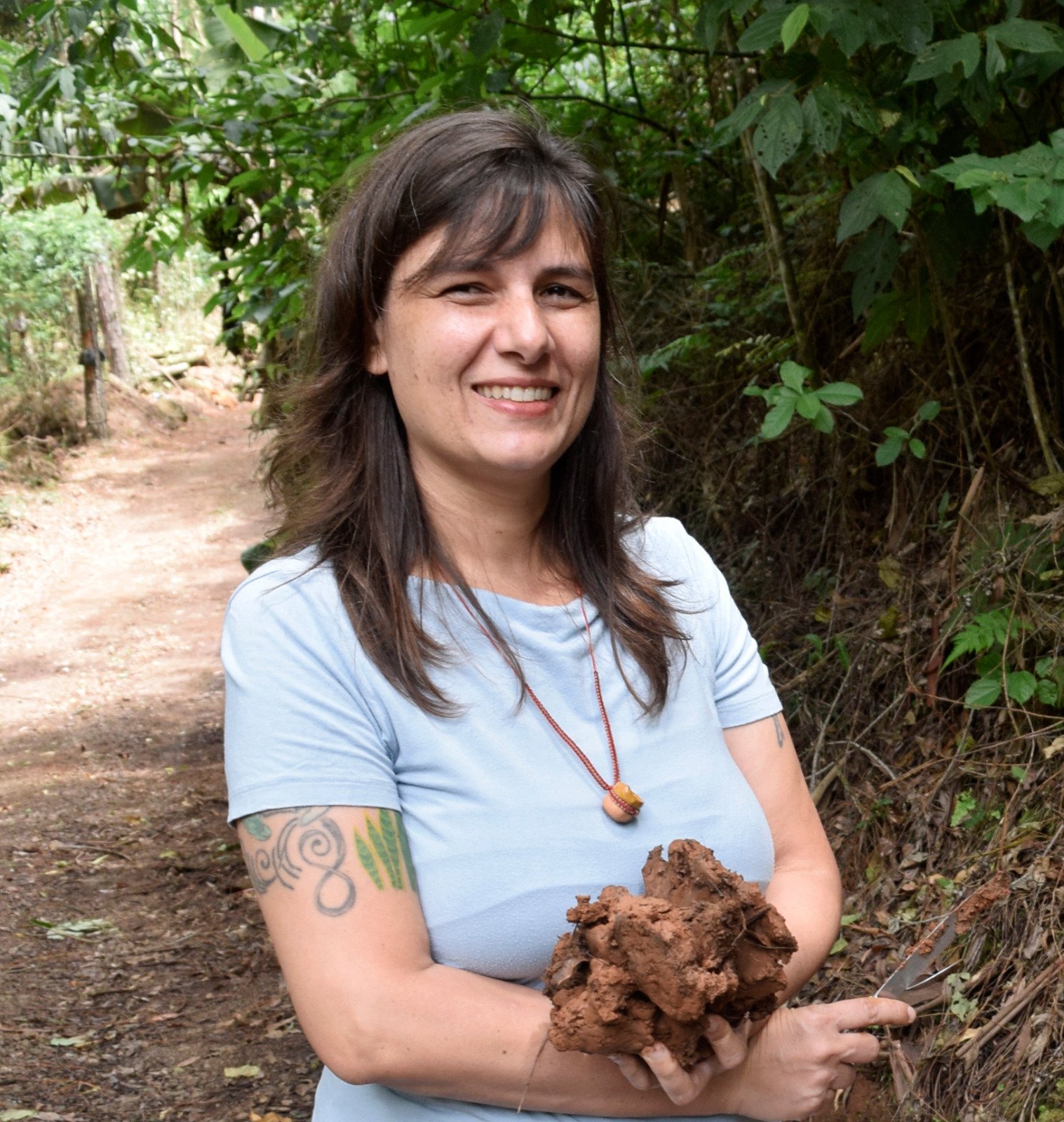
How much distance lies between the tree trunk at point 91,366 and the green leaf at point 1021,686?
16.1 m

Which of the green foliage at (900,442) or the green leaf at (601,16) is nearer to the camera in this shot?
the green foliage at (900,442)

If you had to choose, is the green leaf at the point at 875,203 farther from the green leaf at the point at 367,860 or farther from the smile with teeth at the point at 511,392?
the green leaf at the point at 367,860

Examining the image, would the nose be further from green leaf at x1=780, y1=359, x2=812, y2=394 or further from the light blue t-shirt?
green leaf at x1=780, y1=359, x2=812, y2=394

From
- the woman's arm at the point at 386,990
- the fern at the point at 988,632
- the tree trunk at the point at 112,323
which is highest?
the woman's arm at the point at 386,990

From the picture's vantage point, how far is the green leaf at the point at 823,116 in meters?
3.02

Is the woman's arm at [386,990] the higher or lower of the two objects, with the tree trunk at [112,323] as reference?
higher

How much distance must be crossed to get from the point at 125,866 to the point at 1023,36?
5.01 m

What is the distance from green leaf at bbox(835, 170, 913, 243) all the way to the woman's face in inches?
55.4

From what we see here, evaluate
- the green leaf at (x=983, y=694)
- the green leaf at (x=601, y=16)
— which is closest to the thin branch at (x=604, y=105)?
the green leaf at (x=601, y=16)

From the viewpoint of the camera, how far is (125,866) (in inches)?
232

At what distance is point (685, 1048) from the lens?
1579 mm

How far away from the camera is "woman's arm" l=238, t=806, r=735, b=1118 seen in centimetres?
156

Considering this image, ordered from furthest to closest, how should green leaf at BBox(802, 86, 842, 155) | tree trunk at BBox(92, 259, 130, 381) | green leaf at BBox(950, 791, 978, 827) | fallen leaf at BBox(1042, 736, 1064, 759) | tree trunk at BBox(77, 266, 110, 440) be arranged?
1. tree trunk at BBox(92, 259, 130, 381)
2. tree trunk at BBox(77, 266, 110, 440)
3. green leaf at BBox(950, 791, 978, 827)
4. fallen leaf at BBox(1042, 736, 1064, 759)
5. green leaf at BBox(802, 86, 842, 155)

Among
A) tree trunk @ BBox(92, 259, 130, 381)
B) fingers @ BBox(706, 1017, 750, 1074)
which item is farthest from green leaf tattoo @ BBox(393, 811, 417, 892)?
tree trunk @ BBox(92, 259, 130, 381)
